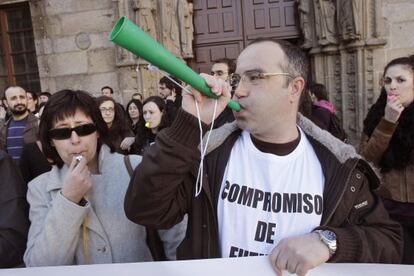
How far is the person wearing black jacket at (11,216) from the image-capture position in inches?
59.2

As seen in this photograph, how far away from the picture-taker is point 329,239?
115cm

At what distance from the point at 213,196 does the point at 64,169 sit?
25.8 inches

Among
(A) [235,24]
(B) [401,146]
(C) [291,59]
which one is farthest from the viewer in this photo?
(A) [235,24]

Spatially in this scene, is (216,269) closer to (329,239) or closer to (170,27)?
(329,239)

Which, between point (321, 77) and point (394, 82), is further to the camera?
point (321, 77)

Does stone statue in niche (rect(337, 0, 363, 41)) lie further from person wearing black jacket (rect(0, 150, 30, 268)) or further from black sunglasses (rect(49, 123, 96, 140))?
person wearing black jacket (rect(0, 150, 30, 268))

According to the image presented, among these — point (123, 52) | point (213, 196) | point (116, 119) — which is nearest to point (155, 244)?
point (213, 196)

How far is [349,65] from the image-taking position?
668 centimetres

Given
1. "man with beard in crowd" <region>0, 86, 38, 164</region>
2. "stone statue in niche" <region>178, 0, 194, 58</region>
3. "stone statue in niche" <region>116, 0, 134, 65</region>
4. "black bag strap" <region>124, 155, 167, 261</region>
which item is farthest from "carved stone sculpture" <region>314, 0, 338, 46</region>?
"black bag strap" <region>124, 155, 167, 261</region>

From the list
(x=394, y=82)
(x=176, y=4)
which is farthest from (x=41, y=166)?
(x=176, y=4)

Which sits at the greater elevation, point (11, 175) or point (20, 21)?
point (20, 21)

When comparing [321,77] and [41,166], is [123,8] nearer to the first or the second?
[321,77]

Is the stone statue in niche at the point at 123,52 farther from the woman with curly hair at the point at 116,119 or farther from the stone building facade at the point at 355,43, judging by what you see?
the stone building facade at the point at 355,43

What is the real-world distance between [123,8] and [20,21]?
278 centimetres
